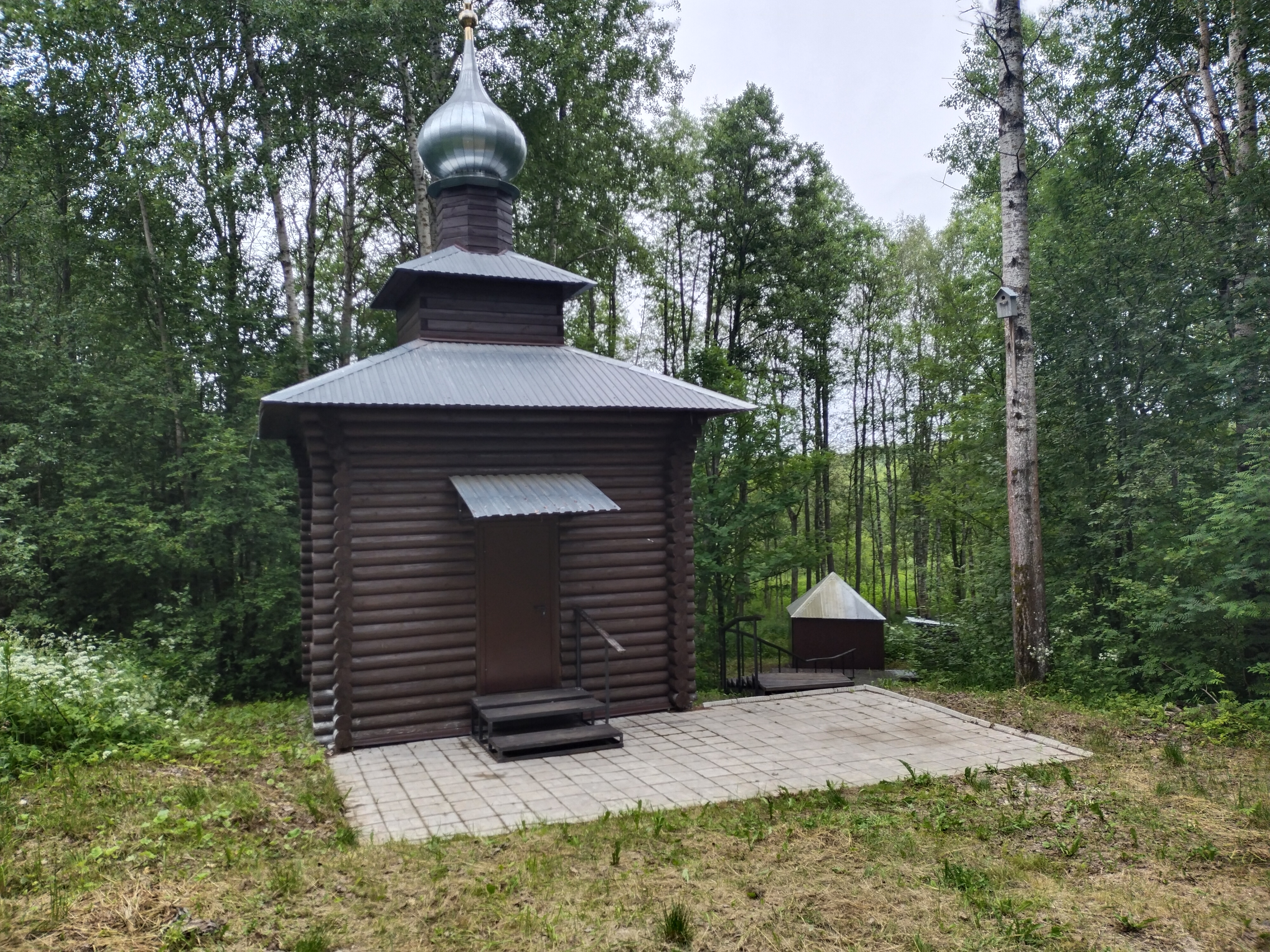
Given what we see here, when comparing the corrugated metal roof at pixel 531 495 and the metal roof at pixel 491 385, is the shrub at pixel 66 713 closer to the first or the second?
the metal roof at pixel 491 385

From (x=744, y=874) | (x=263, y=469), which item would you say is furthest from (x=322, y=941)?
(x=263, y=469)

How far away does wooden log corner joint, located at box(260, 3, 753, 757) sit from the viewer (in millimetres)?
7984

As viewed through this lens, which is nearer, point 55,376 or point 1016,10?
point 1016,10

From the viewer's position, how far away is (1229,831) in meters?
5.35

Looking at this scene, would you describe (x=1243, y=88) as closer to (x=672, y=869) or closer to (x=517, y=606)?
(x=517, y=606)

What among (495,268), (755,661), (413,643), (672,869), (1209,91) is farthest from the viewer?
(755,661)

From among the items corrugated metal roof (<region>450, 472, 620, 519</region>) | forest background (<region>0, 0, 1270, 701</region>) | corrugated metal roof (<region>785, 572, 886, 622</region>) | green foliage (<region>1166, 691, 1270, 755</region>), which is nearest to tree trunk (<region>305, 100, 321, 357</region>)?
forest background (<region>0, 0, 1270, 701</region>)

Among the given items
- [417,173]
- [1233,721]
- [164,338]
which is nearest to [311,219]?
[417,173]

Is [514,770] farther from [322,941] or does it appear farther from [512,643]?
[322,941]

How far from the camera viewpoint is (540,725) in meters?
8.30

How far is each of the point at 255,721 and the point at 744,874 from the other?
670 centimetres

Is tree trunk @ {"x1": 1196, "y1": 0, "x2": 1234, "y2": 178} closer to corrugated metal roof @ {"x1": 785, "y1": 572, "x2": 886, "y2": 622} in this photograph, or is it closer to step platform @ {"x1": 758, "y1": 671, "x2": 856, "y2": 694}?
step platform @ {"x1": 758, "y1": 671, "x2": 856, "y2": 694}

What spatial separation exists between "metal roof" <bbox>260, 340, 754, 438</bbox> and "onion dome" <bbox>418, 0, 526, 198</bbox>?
2648 mm

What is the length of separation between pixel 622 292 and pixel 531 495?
17.2m
